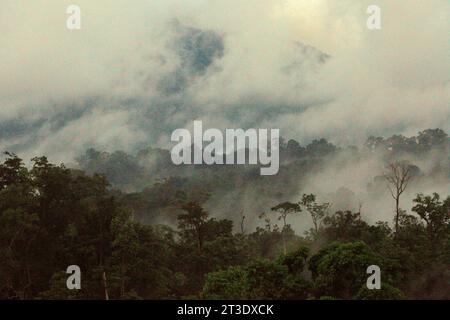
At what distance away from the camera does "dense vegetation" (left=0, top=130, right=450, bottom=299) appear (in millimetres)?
25531

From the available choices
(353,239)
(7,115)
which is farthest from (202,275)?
(7,115)

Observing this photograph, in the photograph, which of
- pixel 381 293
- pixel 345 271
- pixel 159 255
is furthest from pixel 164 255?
pixel 381 293

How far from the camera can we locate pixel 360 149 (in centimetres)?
11800

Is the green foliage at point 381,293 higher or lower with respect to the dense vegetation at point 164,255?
lower

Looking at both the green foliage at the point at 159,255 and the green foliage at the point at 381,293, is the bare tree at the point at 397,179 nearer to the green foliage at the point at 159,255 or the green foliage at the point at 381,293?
the green foliage at the point at 159,255

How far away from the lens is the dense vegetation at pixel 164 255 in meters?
25.5

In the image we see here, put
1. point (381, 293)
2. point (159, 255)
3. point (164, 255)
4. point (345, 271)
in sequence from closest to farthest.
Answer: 1. point (381, 293)
2. point (345, 271)
3. point (159, 255)
4. point (164, 255)

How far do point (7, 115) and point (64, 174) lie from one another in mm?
154998

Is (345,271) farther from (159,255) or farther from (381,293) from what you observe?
(159,255)

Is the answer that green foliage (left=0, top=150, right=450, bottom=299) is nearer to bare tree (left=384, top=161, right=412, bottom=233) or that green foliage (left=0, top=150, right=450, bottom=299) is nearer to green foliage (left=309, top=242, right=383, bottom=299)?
green foliage (left=309, top=242, right=383, bottom=299)

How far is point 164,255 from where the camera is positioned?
118 ft

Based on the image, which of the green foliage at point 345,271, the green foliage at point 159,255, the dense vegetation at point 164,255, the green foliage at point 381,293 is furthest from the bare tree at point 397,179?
the green foliage at point 381,293

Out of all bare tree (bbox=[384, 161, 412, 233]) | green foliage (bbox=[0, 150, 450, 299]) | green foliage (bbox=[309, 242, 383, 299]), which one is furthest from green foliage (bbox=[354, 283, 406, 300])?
bare tree (bbox=[384, 161, 412, 233])
